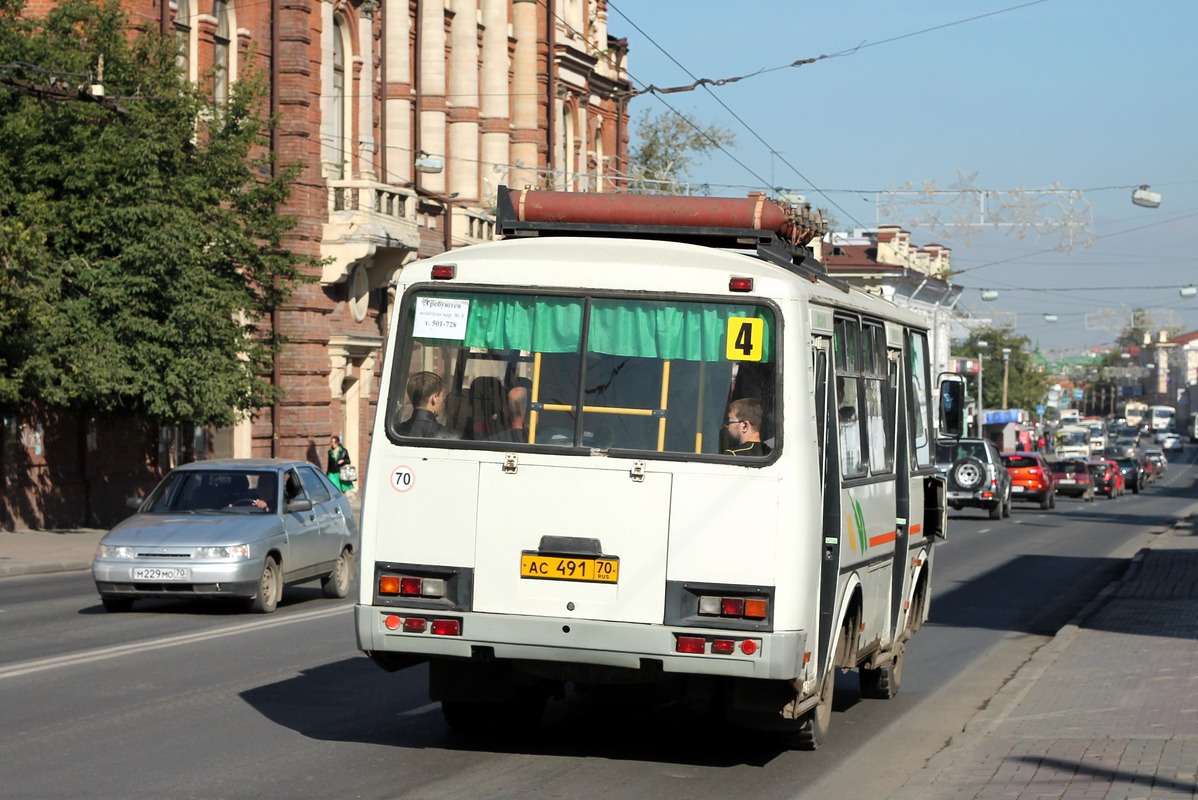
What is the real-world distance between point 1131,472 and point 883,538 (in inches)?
3032

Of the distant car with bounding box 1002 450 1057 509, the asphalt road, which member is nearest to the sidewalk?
the asphalt road

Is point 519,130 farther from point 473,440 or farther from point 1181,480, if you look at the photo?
point 1181,480

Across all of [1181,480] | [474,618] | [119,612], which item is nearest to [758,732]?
[474,618]

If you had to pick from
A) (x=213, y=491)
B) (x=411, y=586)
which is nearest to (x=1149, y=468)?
(x=213, y=491)

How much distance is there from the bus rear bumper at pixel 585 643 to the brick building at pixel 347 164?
2203 centimetres

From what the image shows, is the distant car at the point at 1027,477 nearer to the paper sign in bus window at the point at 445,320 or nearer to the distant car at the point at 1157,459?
the paper sign in bus window at the point at 445,320

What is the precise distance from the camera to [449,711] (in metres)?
10.6

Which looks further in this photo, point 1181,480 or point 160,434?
point 1181,480

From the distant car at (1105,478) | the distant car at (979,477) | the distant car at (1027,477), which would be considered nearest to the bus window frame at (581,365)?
the distant car at (979,477)

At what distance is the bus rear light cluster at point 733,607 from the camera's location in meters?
9.12

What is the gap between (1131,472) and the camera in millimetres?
85375

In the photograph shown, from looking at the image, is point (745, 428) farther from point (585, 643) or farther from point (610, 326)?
point (585, 643)

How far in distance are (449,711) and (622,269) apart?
9.02 ft

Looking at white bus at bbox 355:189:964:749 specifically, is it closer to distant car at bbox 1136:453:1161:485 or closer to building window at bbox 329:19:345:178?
building window at bbox 329:19:345:178
